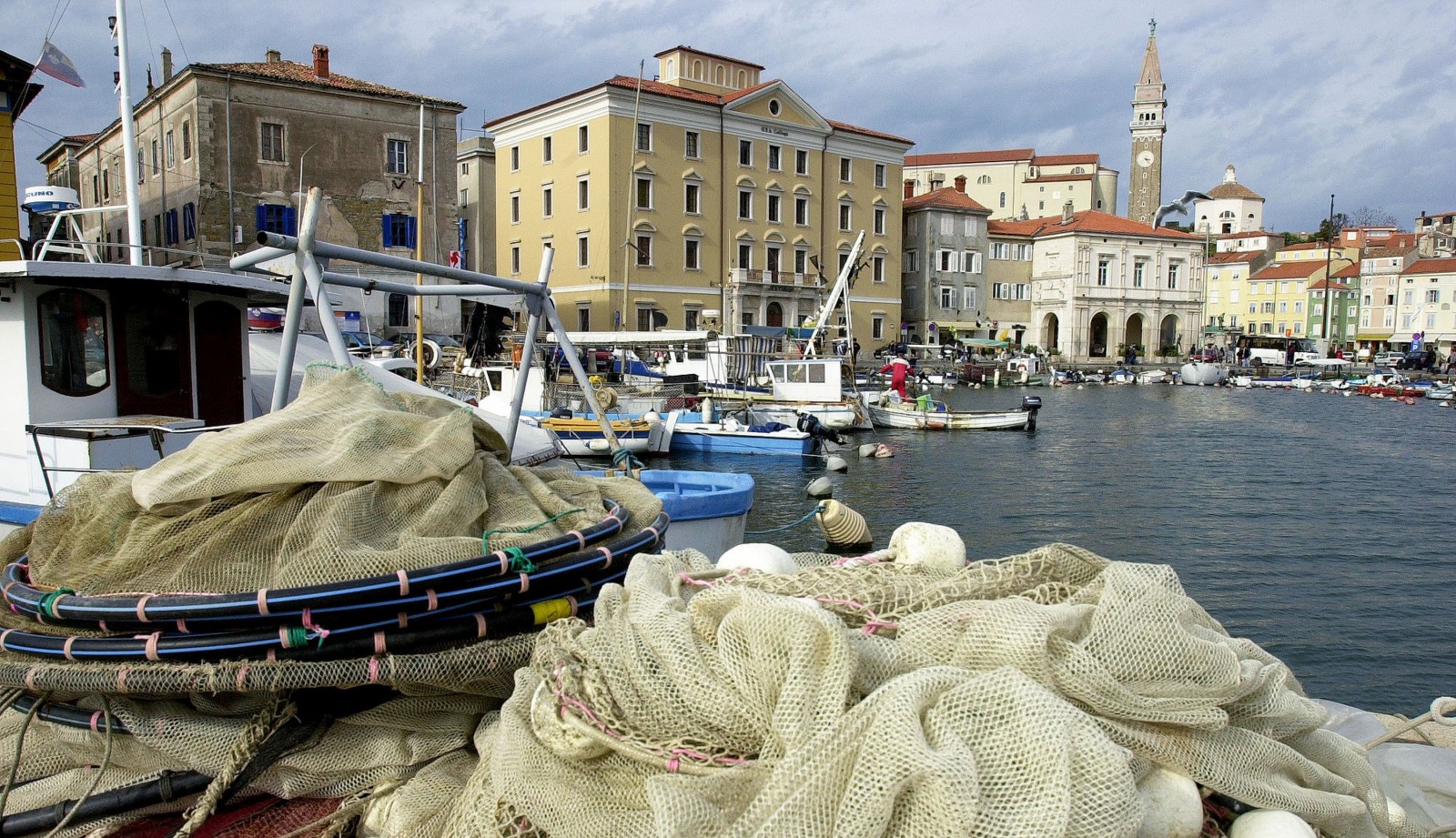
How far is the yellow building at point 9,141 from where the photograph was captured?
15.6m

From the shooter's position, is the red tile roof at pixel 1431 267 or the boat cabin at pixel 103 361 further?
the red tile roof at pixel 1431 267

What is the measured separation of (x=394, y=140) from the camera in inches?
1564

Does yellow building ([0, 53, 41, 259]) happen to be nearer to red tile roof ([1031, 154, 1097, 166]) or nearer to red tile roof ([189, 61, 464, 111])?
red tile roof ([189, 61, 464, 111])

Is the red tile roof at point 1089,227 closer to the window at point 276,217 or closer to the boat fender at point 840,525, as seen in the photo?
the window at point 276,217

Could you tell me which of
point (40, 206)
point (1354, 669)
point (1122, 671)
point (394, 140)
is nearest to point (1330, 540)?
point (1354, 669)

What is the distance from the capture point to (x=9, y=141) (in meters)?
15.9

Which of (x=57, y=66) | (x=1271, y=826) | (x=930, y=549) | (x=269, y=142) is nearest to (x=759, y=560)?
(x=930, y=549)

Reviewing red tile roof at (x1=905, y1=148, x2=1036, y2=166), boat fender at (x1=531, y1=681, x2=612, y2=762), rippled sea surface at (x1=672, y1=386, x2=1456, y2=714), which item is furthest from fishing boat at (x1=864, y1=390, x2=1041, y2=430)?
red tile roof at (x1=905, y1=148, x2=1036, y2=166)

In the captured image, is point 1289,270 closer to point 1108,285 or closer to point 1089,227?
point 1108,285

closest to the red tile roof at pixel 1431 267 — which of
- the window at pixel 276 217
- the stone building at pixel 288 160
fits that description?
the stone building at pixel 288 160

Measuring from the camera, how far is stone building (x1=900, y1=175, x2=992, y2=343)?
206 feet

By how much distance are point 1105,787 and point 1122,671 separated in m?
0.53

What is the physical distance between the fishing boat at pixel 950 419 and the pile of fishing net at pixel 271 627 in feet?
87.8

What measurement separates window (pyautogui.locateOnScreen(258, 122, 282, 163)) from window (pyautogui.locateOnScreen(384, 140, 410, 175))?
3969 millimetres
